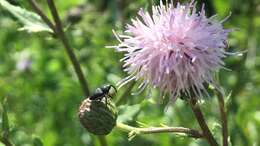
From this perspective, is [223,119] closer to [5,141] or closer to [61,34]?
[5,141]

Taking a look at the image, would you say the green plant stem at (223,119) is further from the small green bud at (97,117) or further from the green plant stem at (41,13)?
the green plant stem at (41,13)

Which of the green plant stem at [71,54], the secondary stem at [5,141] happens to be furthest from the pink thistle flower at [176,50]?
the green plant stem at [71,54]

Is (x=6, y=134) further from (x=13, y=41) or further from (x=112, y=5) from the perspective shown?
(x=13, y=41)

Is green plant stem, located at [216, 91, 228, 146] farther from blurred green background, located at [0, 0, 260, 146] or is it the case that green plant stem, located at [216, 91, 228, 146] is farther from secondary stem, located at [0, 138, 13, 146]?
blurred green background, located at [0, 0, 260, 146]

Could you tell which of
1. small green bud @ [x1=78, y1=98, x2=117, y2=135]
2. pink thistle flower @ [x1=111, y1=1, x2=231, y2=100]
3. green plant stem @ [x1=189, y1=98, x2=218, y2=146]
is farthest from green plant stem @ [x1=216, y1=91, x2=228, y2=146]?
small green bud @ [x1=78, y1=98, x2=117, y2=135]

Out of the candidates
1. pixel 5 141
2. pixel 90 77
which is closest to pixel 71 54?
pixel 5 141
